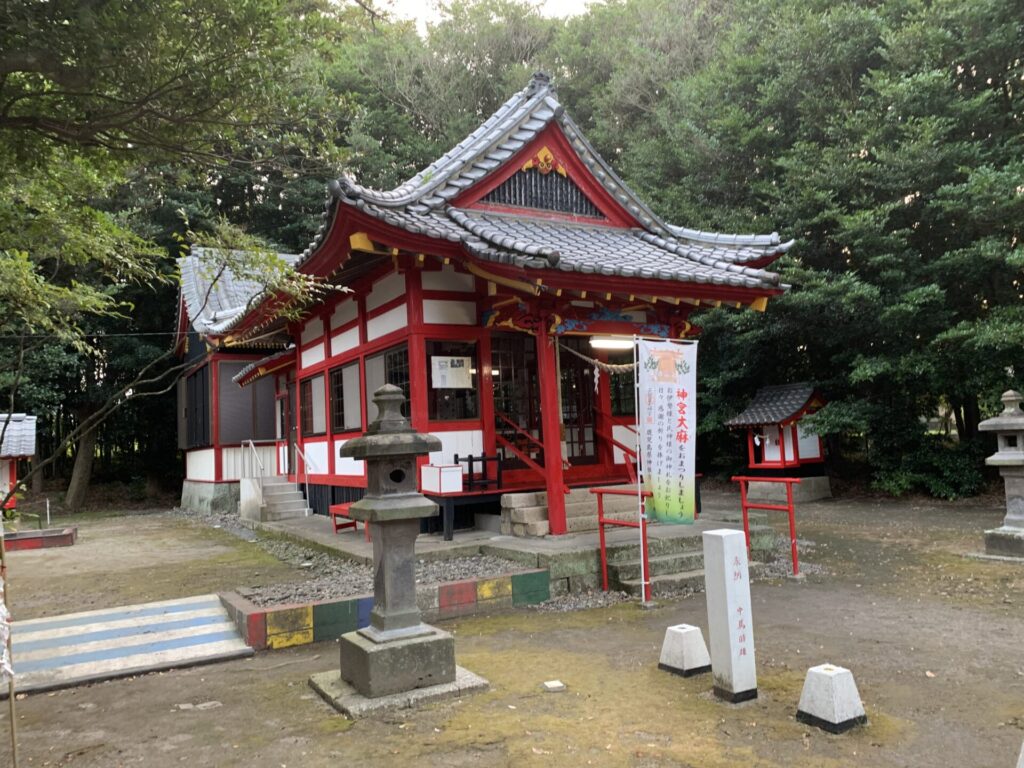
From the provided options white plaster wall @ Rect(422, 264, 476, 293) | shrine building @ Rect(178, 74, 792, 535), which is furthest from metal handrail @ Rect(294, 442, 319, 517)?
white plaster wall @ Rect(422, 264, 476, 293)

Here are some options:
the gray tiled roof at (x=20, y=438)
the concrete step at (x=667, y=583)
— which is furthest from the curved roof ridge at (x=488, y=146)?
the gray tiled roof at (x=20, y=438)

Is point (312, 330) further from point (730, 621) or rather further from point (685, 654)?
point (730, 621)

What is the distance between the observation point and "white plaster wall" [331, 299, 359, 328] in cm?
1108

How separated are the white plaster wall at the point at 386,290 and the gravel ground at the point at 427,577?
12.1 ft

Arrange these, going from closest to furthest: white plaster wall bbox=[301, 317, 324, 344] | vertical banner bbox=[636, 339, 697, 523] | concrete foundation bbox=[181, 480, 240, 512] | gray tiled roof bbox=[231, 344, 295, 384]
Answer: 1. vertical banner bbox=[636, 339, 697, 523]
2. white plaster wall bbox=[301, 317, 324, 344]
3. gray tiled roof bbox=[231, 344, 295, 384]
4. concrete foundation bbox=[181, 480, 240, 512]

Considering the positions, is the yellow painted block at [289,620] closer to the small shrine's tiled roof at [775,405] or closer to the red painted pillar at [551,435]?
the red painted pillar at [551,435]

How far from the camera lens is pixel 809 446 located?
53.1 ft

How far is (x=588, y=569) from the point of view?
741 cm

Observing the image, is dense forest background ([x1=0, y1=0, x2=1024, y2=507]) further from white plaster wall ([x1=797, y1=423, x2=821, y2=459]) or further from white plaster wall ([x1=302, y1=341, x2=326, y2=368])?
white plaster wall ([x1=302, y1=341, x2=326, y2=368])

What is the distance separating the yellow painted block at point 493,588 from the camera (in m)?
6.76

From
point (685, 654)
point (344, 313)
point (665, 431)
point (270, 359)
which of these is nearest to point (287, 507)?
point (270, 359)

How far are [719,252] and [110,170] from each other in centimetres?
833

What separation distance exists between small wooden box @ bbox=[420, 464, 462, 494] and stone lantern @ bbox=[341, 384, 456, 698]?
12.7 ft

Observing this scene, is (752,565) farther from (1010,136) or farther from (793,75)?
(793,75)
